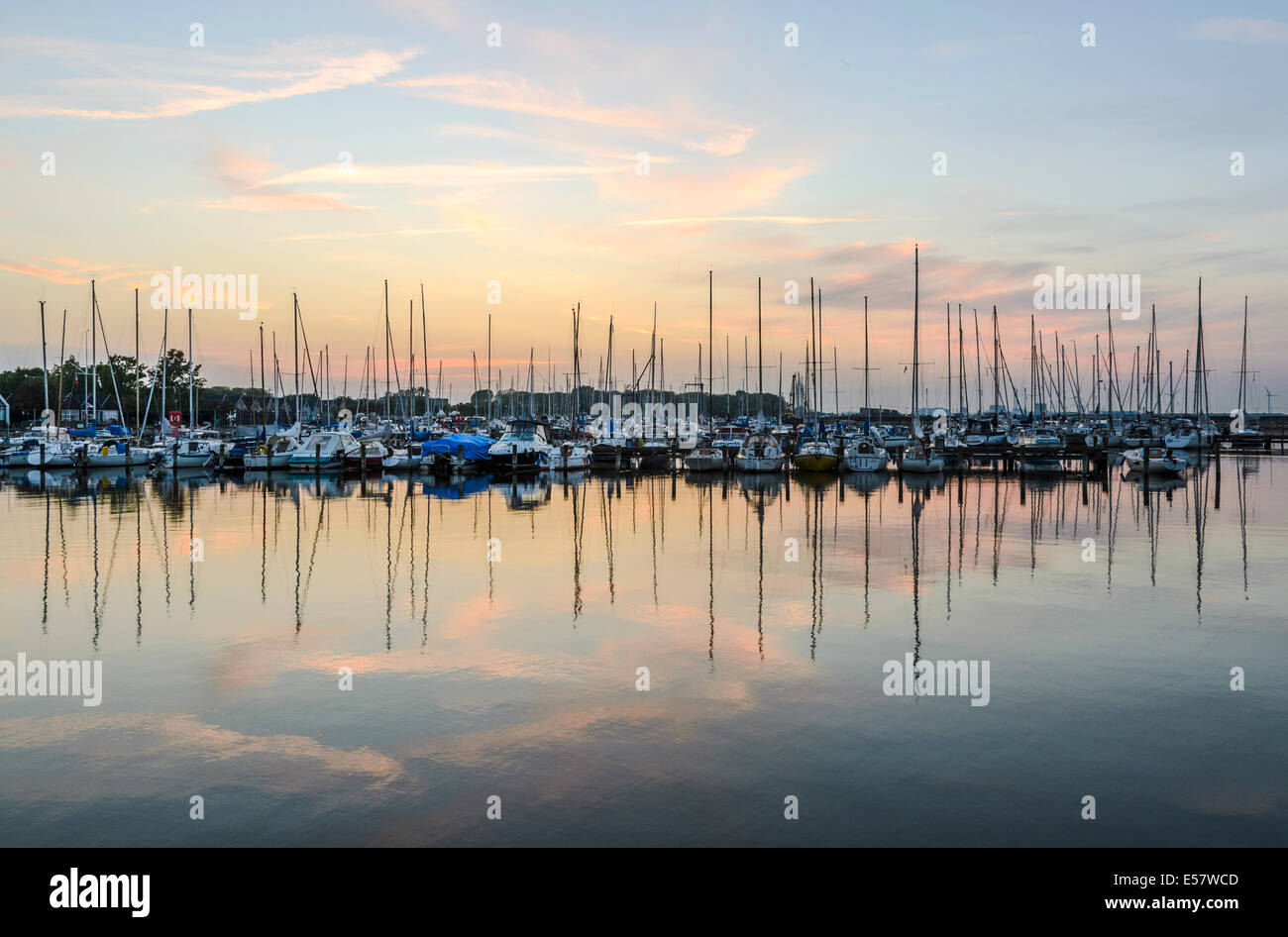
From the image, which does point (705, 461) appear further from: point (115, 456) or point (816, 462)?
point (115, 456)

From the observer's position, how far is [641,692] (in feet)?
44.2

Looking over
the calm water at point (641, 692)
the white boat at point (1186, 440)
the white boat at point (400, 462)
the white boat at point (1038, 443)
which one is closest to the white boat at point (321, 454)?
the white boat at point (400, 462)

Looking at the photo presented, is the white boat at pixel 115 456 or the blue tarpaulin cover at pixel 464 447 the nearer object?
the white boat at pixel 115 456

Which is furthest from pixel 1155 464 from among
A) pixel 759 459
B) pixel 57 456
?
pixel 57 456

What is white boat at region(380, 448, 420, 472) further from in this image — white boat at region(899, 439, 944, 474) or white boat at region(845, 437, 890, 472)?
white boat at region(899, 439, 944, 474)

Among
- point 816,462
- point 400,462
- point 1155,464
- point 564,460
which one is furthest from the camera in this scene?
point 564,460

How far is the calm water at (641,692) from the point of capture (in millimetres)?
9359

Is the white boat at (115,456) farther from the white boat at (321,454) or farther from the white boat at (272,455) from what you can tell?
the white boat at (321,454)

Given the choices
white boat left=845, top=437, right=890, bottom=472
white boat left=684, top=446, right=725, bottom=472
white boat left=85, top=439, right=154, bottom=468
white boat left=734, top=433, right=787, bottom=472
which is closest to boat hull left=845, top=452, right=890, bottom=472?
white boat left=845, top=437, right=890, bottom=472

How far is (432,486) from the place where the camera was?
54906 millimetres
